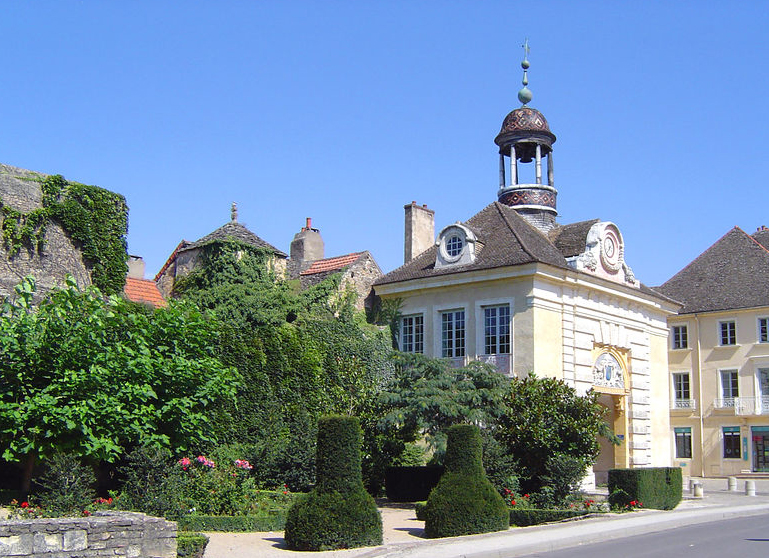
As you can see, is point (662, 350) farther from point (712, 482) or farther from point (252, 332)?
point (252, 332)

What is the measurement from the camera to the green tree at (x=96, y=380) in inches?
649

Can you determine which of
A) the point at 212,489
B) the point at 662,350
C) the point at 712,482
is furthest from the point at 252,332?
the point at 712,482

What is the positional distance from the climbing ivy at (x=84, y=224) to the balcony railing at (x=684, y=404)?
2892 cm

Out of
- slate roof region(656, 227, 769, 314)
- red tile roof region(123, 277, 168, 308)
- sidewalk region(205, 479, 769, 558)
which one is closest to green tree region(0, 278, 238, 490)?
sidewalk region(205, 479, 769, 558)

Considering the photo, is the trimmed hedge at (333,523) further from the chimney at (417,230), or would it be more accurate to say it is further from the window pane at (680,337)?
the window pane at (680,337)

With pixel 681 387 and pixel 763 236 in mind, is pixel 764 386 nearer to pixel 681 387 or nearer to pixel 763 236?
pixel 681 387

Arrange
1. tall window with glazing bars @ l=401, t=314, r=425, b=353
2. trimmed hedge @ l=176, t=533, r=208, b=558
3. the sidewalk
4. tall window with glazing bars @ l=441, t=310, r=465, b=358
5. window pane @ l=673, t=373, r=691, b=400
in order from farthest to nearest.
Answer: window pane @ l=673, t=373, r=691, b=400 → tall window with glazing bars @ l=401, t=314, r=425, b=353 → tall window with glazing bars @ l=441, t=310, r=465, b=358 → the sidewalk → trimmed hedge @ l=176, t=533, r=208, b=558

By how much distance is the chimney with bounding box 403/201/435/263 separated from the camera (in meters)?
31.2

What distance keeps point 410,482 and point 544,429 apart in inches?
151

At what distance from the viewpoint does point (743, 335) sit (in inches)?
1609

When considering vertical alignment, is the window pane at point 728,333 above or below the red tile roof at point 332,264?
below

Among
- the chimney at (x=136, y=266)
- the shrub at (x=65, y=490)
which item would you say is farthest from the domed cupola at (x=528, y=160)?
the shrub at (x=65, y=490)

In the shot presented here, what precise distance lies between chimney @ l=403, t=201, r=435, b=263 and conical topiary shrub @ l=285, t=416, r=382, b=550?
1668cm

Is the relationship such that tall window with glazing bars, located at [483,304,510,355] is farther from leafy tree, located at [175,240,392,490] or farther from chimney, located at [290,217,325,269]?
chimney, located at [290,217,325,269]
